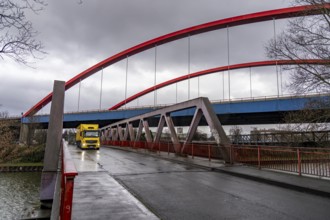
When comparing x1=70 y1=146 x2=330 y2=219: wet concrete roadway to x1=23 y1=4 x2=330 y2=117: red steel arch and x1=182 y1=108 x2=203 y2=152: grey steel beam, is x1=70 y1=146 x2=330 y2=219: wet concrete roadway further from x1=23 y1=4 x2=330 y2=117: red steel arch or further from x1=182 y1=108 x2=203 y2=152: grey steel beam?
x1=23 y1=4 x2=330 y2=117: red steel arch

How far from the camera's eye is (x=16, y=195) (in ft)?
54.3

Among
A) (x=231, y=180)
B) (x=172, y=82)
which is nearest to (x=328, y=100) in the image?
(x=231, y=180)

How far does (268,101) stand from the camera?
1693 inches

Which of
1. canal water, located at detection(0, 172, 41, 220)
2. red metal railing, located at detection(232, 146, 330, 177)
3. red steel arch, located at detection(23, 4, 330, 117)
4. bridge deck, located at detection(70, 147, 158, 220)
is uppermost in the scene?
red steel arch, located at detection(23, 4, 330, 117)

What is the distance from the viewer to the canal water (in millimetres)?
12655

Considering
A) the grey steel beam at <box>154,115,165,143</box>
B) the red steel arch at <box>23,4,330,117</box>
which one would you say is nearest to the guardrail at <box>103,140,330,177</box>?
the grey steel beam at <box>154,115,165,143</box>

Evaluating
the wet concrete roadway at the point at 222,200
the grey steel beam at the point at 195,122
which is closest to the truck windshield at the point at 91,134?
the grey steel beam at the point at 195,122

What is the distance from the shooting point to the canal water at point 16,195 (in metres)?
12.7

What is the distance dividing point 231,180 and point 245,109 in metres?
35.8

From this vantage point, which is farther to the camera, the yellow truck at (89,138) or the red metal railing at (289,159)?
the yellow truck at (89,138)

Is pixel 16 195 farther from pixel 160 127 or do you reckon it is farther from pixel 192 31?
pixel 192 31

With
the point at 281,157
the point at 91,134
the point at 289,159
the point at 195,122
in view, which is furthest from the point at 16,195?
the point at 91,134

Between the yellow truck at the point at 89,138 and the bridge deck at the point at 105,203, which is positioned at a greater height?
the yellow truck at the point at 89,138

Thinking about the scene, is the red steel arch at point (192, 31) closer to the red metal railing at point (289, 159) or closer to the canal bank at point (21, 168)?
the red metal railing at point (289, 159)
